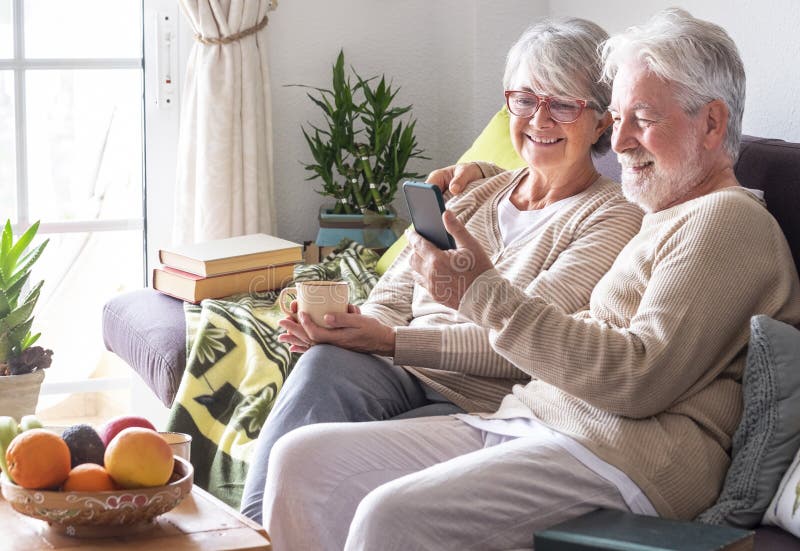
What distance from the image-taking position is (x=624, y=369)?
1521 millimetres

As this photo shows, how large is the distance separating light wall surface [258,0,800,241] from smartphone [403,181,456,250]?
1560mm

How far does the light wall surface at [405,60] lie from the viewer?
3332 mm

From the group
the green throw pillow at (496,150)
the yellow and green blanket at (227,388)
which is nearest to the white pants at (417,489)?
the yellow and green blanket at (227,388)

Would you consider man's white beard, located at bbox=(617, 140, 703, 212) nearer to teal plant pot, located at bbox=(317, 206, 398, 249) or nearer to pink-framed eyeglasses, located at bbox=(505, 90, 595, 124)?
pink-framed eyeglasses, located at bbox=(505, 90, 595, 124)

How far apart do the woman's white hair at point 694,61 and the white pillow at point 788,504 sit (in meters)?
0.57

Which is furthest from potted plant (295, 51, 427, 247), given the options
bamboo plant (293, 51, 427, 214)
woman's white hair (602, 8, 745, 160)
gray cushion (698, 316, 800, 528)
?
gray cushion (698, 316, 800, 528)

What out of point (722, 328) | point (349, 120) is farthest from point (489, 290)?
point (349, 120)

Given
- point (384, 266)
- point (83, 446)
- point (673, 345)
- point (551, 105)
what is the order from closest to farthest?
point (83, 446)
point (673, 345)
point (551, 105)
point (384, 266)

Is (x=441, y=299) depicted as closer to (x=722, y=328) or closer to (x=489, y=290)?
(x=489, y=290)

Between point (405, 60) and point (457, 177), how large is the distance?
1435 mm

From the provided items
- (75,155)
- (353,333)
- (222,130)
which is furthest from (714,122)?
(75,155)

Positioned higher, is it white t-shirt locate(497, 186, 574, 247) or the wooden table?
white t-shirt locate(497, 186, 574, 247)

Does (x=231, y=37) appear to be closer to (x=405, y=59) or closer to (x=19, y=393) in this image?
(x=405, y=59)

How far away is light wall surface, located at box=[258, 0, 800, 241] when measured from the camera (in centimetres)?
333
